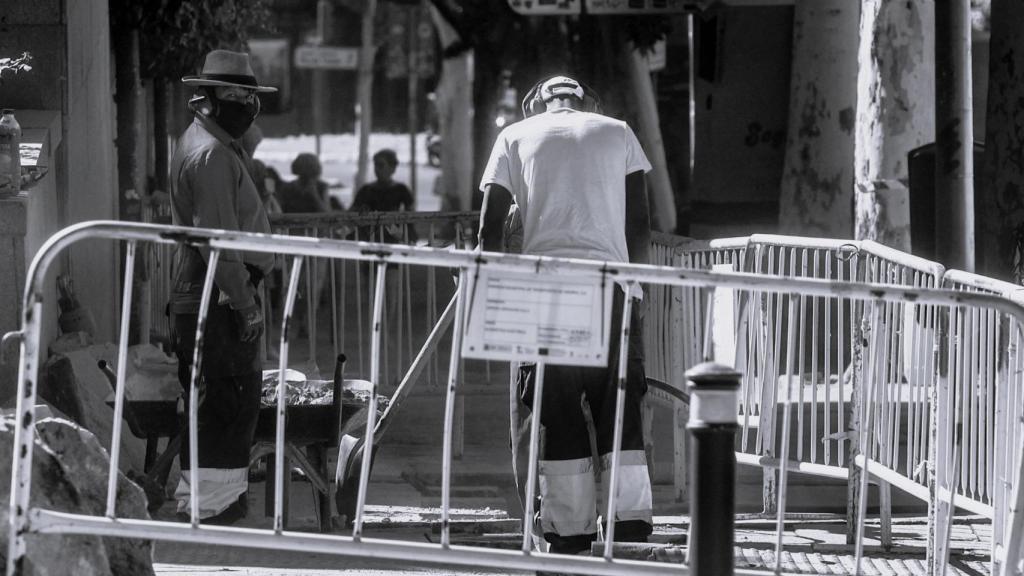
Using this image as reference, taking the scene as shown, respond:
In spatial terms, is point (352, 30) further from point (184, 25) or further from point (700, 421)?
point (700, 421)

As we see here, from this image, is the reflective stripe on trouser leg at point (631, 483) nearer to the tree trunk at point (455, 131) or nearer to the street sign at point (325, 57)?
the tree trunk at point (455, 131)

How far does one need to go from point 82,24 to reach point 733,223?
25.1 ft

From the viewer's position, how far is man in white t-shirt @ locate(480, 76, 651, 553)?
5.96m

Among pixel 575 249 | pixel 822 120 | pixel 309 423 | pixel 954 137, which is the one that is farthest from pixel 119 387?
pixel 822 120

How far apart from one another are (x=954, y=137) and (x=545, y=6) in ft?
18.7

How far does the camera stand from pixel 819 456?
28.6 feet

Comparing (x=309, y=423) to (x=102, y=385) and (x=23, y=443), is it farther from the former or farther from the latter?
(x=23, y=443)

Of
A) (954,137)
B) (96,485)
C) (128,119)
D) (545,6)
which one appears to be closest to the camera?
(96,485)

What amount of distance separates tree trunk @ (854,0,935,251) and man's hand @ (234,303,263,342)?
16.1 feet

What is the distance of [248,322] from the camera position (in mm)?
6816

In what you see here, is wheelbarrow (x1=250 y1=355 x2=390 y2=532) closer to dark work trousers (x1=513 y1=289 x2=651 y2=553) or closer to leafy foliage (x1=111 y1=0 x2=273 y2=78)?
dark work trousers (x1=513 y1=289 x2=651 y2=553)

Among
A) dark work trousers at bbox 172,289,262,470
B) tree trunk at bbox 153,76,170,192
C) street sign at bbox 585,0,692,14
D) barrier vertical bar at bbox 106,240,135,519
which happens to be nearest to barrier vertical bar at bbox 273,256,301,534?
barrier vertical bar at bbox 106,240,135,519

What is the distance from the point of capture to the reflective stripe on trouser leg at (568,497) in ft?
19.5

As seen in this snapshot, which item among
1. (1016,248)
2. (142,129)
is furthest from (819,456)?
(142,129)
